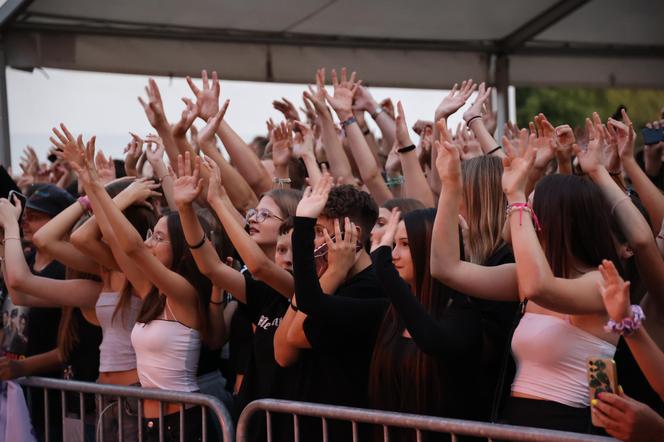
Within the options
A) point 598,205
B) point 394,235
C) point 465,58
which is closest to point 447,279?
point 394,235

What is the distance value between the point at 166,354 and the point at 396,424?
1554 millimetres

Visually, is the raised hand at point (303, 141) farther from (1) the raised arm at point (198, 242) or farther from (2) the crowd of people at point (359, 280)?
(1) the raised arm at point (198, 242)

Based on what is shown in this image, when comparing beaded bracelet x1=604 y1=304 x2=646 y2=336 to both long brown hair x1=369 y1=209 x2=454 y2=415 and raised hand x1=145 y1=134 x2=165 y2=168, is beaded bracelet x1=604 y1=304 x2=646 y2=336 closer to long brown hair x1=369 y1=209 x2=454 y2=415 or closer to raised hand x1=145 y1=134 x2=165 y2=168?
long brown hair x1=369 y1=209 x2=454 y2=415

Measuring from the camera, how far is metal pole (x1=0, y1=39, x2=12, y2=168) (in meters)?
7.03

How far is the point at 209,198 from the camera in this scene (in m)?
4.25

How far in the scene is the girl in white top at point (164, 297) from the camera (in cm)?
442

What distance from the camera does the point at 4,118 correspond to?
7.09 metres

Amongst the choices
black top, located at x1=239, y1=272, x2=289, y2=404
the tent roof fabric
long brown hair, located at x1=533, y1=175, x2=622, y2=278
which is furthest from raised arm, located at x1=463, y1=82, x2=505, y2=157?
the tent roof fabric

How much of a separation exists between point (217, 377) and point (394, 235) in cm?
168

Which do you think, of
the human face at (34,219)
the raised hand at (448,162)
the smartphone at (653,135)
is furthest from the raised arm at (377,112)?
the raised hand at (448,162)

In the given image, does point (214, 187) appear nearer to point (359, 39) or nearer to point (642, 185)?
point (642, 185)

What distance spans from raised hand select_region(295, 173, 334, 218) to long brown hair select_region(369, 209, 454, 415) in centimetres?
33

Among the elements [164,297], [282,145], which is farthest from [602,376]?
[282,145]

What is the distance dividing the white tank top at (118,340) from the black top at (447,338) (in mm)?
1818
